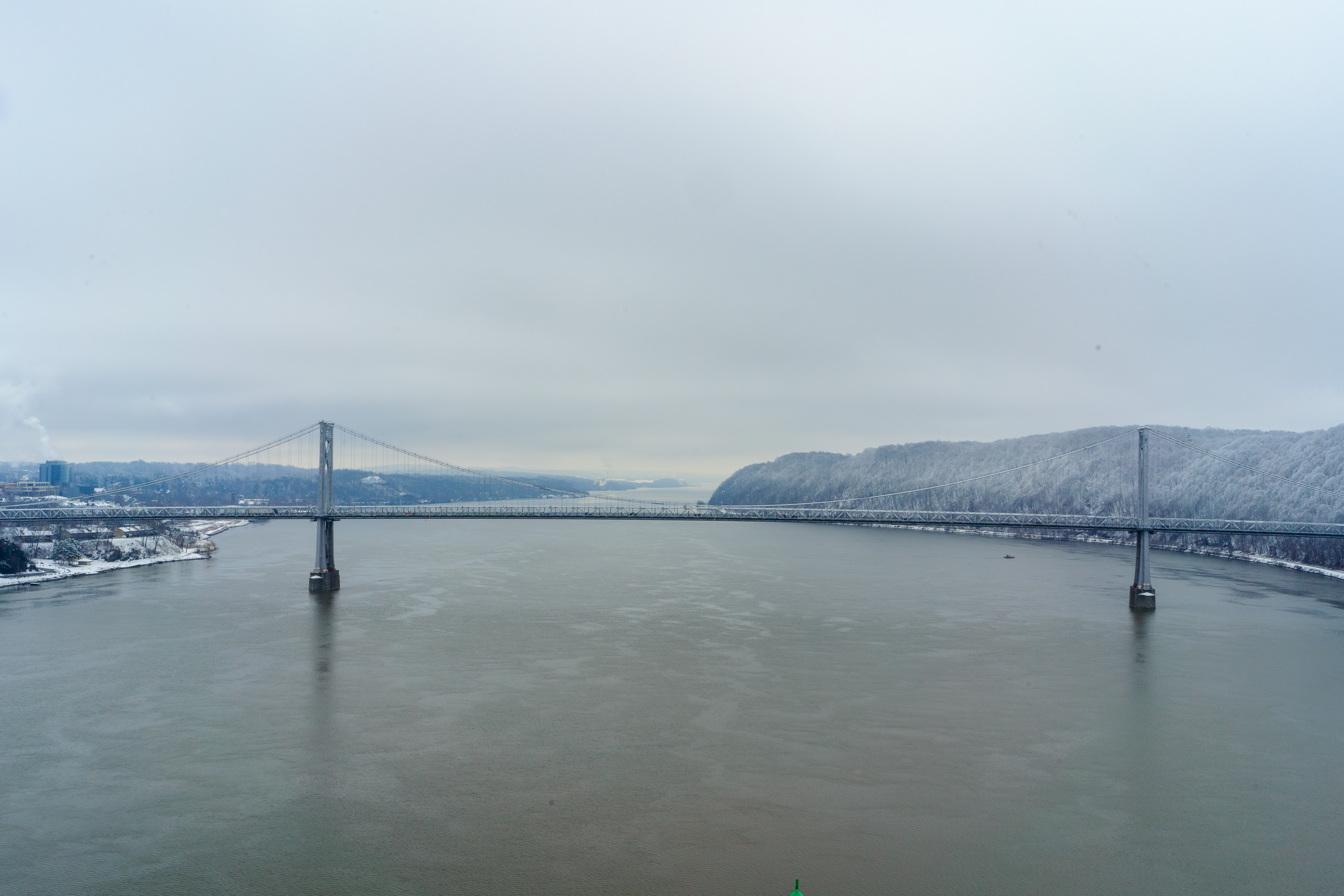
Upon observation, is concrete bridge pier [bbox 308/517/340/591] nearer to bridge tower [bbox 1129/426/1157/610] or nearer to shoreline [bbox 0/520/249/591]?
shoreline [bbox 0/520/249/591]

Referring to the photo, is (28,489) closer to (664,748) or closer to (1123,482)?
(664,748)

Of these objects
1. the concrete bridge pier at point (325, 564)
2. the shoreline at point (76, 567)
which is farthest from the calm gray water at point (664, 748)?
the shoreline at point (76, 567)

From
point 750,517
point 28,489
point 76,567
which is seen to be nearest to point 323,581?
point 76,567

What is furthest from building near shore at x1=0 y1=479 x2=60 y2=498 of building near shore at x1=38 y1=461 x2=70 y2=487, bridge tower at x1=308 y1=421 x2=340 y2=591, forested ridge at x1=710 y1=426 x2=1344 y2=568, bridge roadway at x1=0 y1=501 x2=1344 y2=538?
forested ridge at x1=710 y1=426 x2=1344 y2=568

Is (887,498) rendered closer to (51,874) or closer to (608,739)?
(608,739)

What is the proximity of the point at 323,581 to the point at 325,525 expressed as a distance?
2199 millimetres

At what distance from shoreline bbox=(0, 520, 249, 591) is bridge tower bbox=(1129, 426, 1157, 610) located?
41164 mm

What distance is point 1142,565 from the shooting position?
27.8 metres

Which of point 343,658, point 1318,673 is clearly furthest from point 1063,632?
point 343,658

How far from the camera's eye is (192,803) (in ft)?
35.7

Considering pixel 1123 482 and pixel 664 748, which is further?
pixel 1123 482

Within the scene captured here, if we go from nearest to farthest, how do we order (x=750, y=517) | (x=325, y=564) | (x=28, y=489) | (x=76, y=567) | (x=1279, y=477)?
(x=325, y=564), (x=750, y=517), (x=76, y=567), (x=1279, y=477), (x=28, y=489)

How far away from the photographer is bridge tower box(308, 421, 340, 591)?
29.1 meters

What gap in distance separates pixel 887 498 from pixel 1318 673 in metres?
71.2
